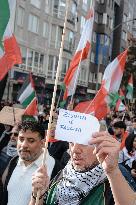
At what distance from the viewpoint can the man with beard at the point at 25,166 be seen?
374 cm

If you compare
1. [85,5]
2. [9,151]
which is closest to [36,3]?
[85,5]

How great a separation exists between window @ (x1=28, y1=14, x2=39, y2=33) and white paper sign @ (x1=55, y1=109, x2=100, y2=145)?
32.2m

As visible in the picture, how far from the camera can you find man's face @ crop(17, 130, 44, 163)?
403 cm

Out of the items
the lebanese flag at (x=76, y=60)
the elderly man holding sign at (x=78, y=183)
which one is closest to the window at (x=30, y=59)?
the lebanese flag at (x=76, y=60)

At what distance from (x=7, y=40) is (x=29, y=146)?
1.39 metres

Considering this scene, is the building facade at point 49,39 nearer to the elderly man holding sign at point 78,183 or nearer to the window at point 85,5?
the window at point 85,5

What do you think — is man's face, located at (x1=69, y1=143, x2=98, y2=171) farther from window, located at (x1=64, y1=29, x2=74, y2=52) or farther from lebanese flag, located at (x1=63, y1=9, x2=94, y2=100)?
window, located at (x1=64, y1=29, x2=74, y2=52)

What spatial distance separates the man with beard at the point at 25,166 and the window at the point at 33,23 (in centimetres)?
3057

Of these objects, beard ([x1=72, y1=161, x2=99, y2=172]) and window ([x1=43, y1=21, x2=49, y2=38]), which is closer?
beard ([x1=72, y1=161, x2=99, y2=172])

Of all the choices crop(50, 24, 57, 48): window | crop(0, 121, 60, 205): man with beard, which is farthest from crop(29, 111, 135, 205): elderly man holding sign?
crop(50, 24, 57, 48): window

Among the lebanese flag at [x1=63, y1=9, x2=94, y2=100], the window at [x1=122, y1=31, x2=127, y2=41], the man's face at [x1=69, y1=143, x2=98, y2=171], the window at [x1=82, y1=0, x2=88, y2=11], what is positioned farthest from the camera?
the window at [x1=122, y1=31, x2=127, y2=41]

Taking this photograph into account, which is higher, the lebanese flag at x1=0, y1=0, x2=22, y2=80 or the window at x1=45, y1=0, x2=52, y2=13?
the window at x1=45, y1=0, x2=52, y2=13

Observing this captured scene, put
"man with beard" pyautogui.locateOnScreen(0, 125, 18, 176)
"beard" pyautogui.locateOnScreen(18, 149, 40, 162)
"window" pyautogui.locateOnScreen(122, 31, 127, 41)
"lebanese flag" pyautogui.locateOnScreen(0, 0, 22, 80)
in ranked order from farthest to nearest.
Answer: "window" pyautogui.locateOnScreen(122, 31, 127, 41) → "man with beard" pyautogui.locateOnScreen(0, 125, 18, 176) → "lebanese flag" pyautogui.locateOnScreen(0, 0, 22, 80) → "beard" pyautogui.locateOnScreen(18, 149, 40, 162)

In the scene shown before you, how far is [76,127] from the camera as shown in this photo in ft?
7.91
